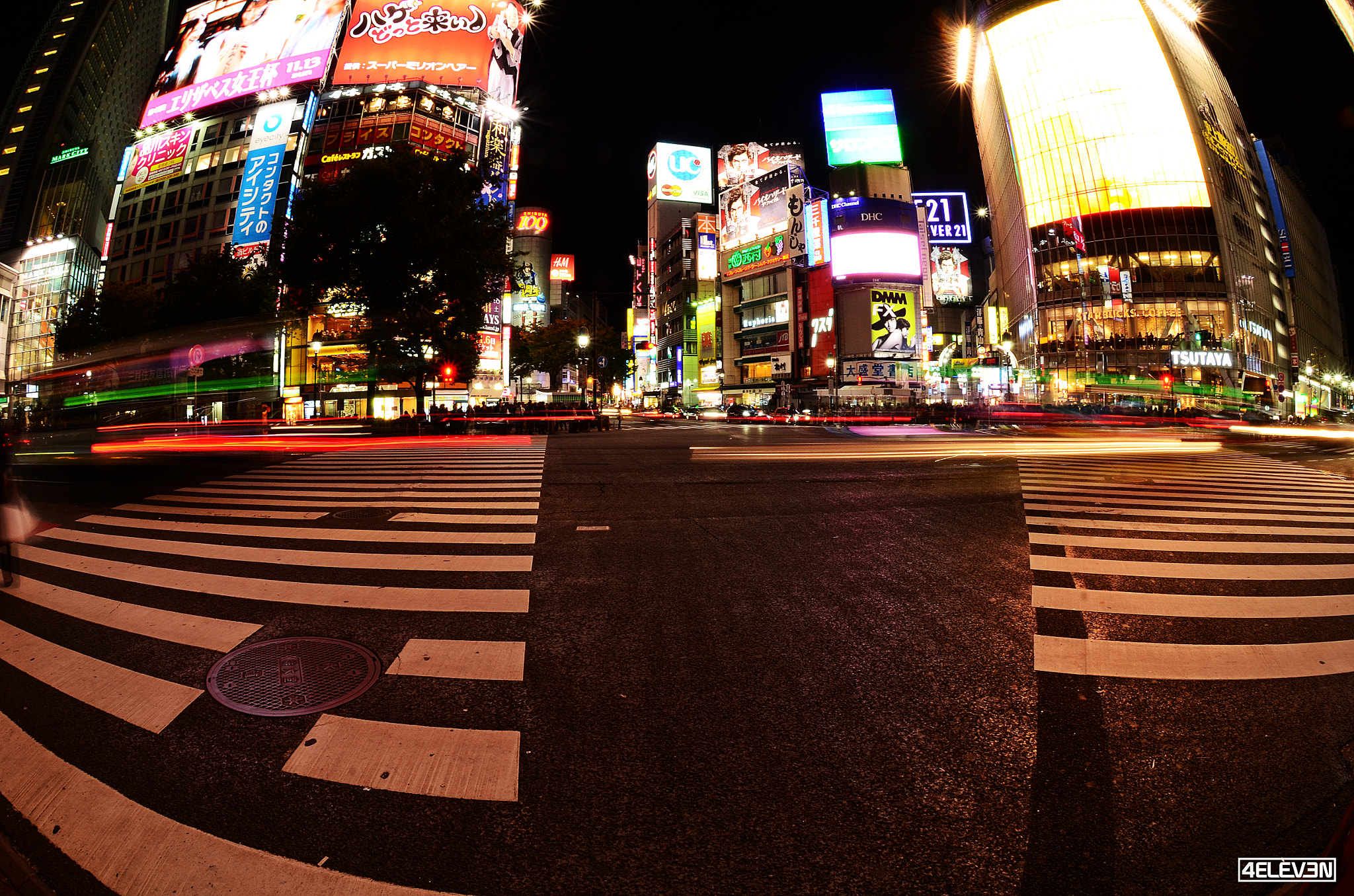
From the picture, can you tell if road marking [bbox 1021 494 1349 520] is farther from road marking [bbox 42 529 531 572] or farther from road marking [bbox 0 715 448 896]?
road marking [bbox 0 715 448 896]

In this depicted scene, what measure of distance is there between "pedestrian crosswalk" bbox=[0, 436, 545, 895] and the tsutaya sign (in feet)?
236

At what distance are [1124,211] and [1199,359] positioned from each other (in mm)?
18075

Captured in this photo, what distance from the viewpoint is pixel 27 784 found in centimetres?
215

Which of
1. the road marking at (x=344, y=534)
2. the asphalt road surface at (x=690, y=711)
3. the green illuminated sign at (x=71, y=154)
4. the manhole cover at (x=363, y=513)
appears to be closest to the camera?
the asphalt road surface at (x=690, y=711)

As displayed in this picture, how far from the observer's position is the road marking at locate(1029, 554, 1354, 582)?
4816mm

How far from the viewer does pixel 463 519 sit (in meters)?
7.00

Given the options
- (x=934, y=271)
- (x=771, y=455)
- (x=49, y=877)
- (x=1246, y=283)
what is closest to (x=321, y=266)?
(x=771, y=455)

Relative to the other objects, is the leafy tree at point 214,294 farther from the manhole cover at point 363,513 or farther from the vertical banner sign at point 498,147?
the manhole cover at point 363,513

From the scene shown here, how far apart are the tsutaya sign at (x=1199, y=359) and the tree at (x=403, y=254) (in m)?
66.3

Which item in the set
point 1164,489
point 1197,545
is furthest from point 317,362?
point 1197,545

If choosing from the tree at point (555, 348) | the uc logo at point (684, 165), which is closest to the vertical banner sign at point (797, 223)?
the tree at point (555, 348)

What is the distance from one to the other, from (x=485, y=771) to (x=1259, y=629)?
490cm

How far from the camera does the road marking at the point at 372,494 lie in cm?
868

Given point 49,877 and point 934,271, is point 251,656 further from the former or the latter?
point 934,271
